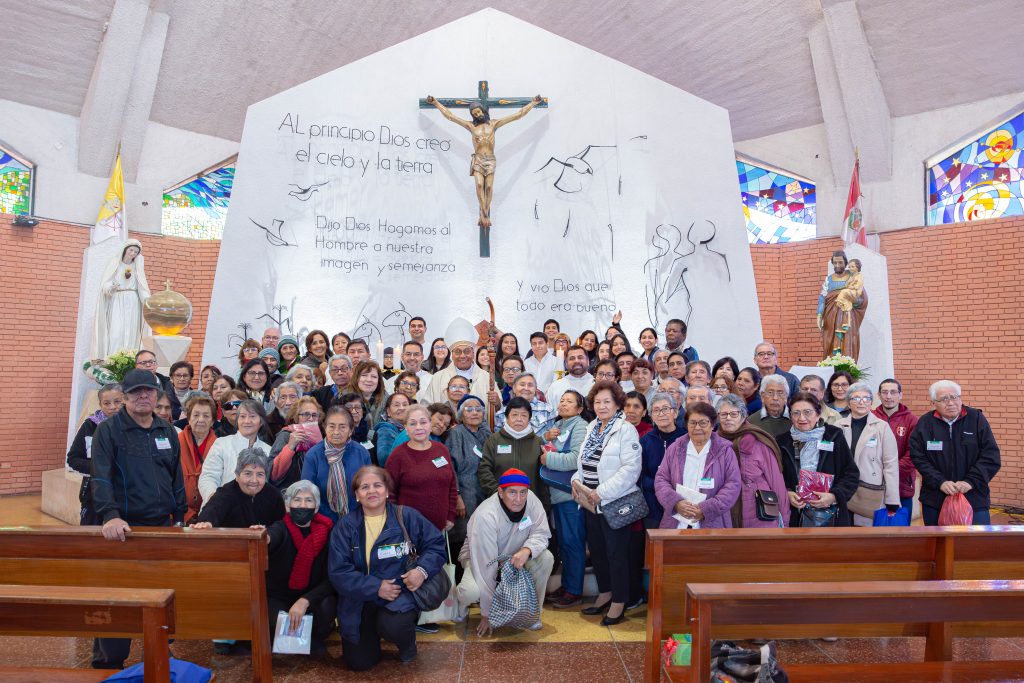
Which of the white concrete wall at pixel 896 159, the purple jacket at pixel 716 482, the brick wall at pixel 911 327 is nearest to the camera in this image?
the purple jacket at pixel 716 482

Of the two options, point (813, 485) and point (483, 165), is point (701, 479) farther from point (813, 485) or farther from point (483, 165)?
point (483, 165)

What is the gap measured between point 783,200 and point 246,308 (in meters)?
7.66

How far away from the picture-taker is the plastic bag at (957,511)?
429cm

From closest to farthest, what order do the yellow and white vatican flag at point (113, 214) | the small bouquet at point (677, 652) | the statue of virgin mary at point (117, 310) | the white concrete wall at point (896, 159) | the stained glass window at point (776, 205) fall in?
the small bouquet at point (677, 652) < the statue of virgin mary at point (117, 310) < the yellow and white vatican flag at point (113, 214) < the white concrete wall at point (896, 159) < the stained glass window at point (776, 205)

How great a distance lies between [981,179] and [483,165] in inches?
239

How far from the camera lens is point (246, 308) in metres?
8.00

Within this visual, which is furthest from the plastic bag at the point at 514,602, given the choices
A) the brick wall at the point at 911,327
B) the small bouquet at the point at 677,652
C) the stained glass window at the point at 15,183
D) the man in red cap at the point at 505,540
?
the stained glass window at the point at 15,183

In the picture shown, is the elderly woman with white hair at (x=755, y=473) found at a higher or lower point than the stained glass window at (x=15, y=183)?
lower

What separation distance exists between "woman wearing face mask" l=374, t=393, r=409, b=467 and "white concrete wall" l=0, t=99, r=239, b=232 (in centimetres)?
698

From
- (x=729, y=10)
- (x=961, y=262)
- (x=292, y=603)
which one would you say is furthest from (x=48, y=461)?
(x=961, y=262)

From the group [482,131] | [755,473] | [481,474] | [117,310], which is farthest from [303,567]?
[482,131]

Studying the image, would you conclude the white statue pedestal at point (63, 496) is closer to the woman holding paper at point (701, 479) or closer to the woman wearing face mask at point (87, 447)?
the woman wearing face mask at point (87, 447)

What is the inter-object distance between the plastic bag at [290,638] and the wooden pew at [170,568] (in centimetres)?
20

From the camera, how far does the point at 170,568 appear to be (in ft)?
10.0
